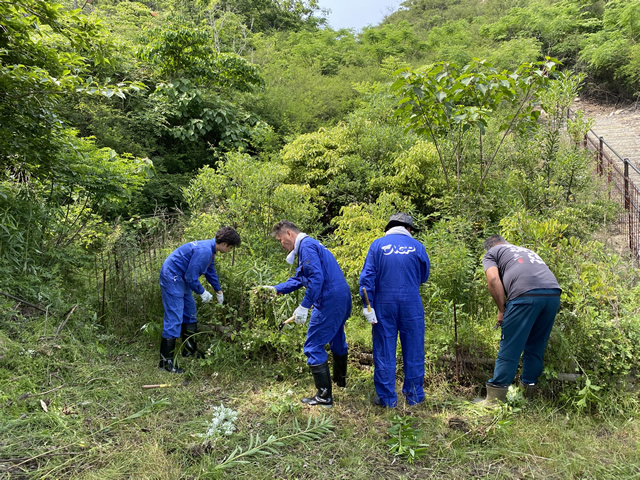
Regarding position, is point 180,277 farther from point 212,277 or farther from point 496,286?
point 496,286

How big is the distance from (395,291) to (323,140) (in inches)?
181

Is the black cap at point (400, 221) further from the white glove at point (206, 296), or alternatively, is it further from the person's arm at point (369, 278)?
the white glove at point (206, 296)

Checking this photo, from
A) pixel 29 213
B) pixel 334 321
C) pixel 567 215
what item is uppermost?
pixel 29 213

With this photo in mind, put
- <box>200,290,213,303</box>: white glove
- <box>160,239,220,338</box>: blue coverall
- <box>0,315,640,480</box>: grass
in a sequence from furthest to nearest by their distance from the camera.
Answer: <box>200,290,213,303</box>: white glove < <box>160,239,220,338</box>: blue coverall < <box>0,315,640,480</box>: grass

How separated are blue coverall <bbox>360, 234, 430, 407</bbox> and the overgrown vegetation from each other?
0.80ft

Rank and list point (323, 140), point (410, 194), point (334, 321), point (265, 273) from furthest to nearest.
→ point (323, 140) → point (410, 194) → point (265, 273) → point (334, 321)

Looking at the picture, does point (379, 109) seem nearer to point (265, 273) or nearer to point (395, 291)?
point (265, 273)

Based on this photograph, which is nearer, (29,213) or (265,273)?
(265,273)

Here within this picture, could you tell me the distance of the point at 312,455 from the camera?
2.73 metres

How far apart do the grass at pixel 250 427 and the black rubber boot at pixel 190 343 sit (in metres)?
0.27

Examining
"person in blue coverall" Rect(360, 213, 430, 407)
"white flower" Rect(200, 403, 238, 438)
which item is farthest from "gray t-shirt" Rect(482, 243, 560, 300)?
"white flower" Rect(200, 403, 238, 438)

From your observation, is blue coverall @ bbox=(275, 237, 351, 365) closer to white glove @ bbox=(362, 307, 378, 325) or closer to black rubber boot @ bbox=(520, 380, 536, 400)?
white glove @ bbox=(362, 307, 378, 325)

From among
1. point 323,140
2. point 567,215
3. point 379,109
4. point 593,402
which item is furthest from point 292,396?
point 379,109

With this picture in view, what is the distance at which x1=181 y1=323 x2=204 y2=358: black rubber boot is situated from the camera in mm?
4199
